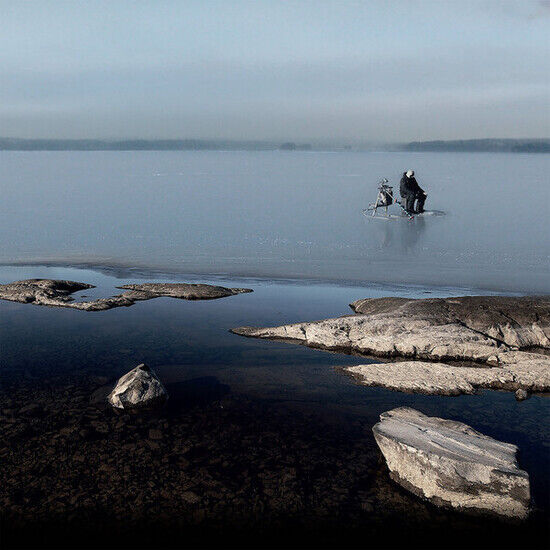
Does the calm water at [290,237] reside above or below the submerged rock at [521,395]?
above

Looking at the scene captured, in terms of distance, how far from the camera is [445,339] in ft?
29.3

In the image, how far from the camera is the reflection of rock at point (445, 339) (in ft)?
26.0

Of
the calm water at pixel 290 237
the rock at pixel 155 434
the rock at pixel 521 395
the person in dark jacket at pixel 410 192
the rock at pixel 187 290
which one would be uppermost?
the person in dark jacket at pixel 410 192

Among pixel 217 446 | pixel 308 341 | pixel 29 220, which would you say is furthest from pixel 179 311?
pixel 29 220

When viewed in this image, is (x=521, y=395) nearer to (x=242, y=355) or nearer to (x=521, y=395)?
(x=521, y=395)

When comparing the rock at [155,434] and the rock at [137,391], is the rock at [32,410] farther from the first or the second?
the rock at [155,434]

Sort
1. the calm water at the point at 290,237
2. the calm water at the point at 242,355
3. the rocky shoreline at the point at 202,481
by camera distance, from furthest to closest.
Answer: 1. the calm water at the point at 290,237
2. the calm water at the point at 242,355
3. the rocky shoreline at the point at 202,481

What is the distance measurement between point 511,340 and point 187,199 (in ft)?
83.7

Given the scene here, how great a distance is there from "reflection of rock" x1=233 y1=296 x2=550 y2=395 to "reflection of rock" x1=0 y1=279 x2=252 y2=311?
2612 mm

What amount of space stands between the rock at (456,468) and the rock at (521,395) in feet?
5.52

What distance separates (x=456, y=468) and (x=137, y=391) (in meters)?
3.91

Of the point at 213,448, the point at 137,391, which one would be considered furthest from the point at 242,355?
the point at 213,448

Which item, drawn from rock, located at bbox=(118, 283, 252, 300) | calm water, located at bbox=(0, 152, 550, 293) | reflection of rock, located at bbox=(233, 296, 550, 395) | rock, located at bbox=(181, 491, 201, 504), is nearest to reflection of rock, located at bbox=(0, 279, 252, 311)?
rock, located at bbox=(118, 283, 252, 300)

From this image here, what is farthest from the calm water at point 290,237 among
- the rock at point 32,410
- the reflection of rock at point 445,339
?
the rock at point 32,410
